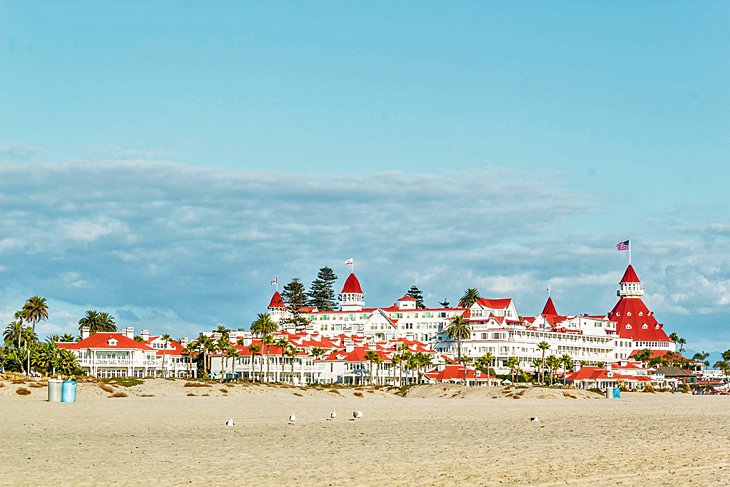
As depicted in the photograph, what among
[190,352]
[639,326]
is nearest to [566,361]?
[190,352]

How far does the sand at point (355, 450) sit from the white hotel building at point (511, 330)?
424 ft

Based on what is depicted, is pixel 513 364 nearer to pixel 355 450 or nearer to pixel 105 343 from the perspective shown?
pixel 105 343

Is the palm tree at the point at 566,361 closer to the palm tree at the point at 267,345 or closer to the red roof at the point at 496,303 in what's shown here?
the red roof at the point at 496,303

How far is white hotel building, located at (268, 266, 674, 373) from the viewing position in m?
166

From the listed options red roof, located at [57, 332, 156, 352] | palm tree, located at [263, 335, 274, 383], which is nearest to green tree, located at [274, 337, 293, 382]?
palm tree, located at [263, 335, 274, 383]

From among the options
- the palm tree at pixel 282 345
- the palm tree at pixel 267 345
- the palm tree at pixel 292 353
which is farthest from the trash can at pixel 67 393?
the palm tree at pixel 282 345

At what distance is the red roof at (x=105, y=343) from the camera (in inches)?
5197

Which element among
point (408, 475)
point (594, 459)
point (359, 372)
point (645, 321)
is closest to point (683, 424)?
point (594, 459)

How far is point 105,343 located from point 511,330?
65.7 metres

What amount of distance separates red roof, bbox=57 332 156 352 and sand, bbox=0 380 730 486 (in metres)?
97.6

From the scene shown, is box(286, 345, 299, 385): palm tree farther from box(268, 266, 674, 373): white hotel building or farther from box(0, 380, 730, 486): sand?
box(0, 380, 730, 486): sand

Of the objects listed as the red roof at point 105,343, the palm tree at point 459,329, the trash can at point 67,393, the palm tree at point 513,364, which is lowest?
the trash can at point 67,393

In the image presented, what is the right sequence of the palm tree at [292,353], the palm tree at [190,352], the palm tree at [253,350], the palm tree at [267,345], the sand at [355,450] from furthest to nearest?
the palm tree at [190,352]
the palm tree at [253,350]
the palm tree at [292,353]
the palm tree at [267,345]
the sand at [355,450]

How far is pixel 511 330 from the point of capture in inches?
6496
